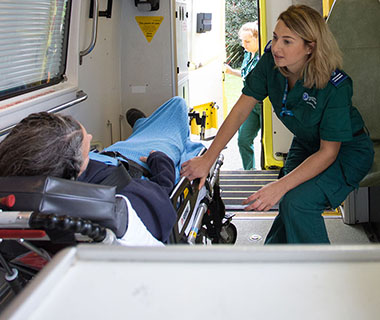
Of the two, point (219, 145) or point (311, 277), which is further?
point (219, 145)

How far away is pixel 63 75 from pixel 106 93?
0.92 metres

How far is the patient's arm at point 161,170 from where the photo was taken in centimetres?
252

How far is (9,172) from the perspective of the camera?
1.60m

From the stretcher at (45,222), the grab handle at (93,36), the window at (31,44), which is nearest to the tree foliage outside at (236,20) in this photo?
the grab handle at (93,36)

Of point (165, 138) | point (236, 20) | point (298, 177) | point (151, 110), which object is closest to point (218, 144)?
point (298, 177)

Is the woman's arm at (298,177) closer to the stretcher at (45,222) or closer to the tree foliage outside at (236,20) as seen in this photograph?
the stretcher at (45,222)

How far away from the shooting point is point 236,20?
15430 millimetres

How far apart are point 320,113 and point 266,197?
0.50 m

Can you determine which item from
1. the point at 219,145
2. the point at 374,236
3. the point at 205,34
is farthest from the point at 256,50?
the point at 219,145

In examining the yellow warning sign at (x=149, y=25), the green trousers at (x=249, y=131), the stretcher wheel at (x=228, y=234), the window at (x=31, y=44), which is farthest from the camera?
the green trousers at (x=249, y=131)

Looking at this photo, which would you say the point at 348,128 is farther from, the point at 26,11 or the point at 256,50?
the point at 256,50

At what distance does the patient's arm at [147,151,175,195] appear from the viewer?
2.52 metres

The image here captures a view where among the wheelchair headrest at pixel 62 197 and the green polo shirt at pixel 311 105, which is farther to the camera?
the green polo shirt at pixel 311 105

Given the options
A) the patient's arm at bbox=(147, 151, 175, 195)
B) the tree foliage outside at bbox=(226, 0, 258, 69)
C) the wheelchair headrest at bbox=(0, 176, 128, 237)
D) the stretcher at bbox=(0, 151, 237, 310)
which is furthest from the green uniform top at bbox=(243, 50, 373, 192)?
the tree foliage outside at bbox=(226, 0, 258, 69)
